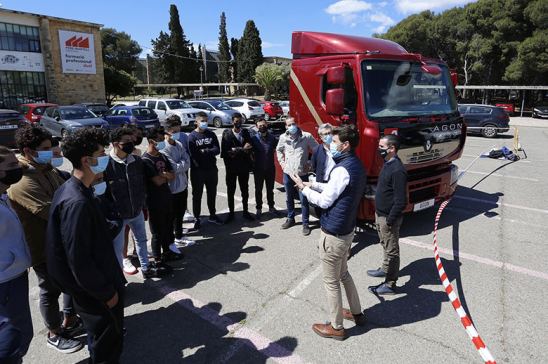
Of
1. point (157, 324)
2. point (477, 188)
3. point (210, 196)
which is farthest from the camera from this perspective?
point (477, 188)

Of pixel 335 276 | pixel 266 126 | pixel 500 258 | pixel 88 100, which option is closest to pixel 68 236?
pixel 335 276

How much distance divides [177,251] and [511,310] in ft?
13.1

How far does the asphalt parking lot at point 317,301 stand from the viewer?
3.10 meters

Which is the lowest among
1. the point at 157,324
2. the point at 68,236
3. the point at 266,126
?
the point at 157,324

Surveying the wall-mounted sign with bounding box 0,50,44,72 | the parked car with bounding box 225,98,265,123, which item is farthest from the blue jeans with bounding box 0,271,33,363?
the wall-mounted sign with bounding box 0,50,44,72

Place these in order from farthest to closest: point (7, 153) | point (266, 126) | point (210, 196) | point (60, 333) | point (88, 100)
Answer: point (88, 100) → point (266, 126) → point (210, 196) → point (60, 333) → point (7, 153)

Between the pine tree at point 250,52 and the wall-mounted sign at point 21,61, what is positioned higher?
the pine tree at point 250,52

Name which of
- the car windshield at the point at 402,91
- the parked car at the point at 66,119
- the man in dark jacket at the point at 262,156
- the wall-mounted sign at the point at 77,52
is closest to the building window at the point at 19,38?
the wall-mounted sign at the point at 77,52

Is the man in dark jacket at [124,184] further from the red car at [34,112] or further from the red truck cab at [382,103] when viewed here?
the red car at [34,112]

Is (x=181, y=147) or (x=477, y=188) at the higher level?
(x=181, y=147)

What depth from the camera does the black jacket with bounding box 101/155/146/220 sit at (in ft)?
12.7

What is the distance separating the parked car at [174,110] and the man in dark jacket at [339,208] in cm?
1705

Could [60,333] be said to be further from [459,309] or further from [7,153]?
[459,309]

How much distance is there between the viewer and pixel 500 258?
4.85m
